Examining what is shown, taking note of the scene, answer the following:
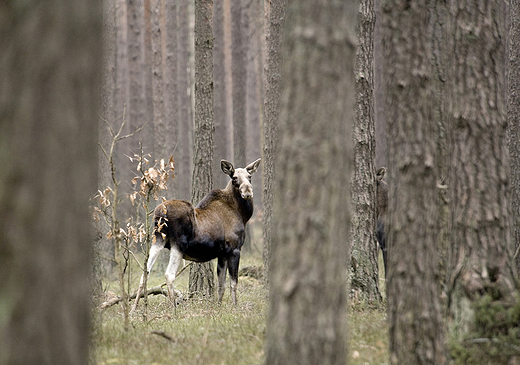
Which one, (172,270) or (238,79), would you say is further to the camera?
(238,79)

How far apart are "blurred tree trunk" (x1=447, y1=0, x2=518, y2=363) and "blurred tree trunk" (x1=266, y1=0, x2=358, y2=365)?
2549 millimetres

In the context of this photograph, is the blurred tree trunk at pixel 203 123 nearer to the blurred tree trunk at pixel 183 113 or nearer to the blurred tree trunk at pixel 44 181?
the blurred tree trunk at pixel 44 181

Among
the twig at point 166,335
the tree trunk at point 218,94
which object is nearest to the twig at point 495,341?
the twig at point 166,335

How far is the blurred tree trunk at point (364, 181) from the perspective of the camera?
9758mm

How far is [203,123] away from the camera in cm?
1398

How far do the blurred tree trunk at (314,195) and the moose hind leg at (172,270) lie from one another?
7074 millimetres

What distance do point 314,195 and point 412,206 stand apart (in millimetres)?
1630

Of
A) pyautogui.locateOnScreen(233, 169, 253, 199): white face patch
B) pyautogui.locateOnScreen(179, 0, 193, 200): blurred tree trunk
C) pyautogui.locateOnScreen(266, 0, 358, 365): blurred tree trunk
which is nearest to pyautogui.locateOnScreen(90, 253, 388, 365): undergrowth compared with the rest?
pyautogui.locateOnScreen(266, 0, 358, 365): blurred tree trunk

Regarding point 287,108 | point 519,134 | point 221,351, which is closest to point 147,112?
point 519,134

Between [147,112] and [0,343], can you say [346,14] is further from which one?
[147,112]

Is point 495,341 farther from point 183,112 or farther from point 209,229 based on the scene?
point 183,112

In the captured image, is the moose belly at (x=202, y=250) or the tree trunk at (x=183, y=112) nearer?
the moose belly at (x=202, y=250)

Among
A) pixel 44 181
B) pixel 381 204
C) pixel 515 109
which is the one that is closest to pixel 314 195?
pixel 44 181

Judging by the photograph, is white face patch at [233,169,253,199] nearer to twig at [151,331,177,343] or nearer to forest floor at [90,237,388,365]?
forest floor at [90,237,388,365]
